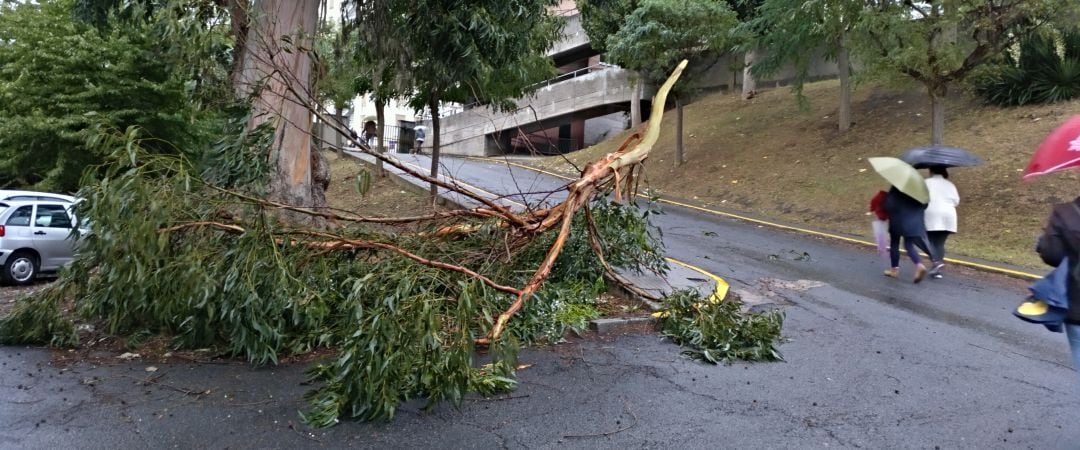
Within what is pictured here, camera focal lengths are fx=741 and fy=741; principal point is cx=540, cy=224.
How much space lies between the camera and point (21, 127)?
1614 cm

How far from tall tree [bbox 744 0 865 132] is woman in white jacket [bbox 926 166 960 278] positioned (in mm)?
5632

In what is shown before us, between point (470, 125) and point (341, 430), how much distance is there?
111 feet

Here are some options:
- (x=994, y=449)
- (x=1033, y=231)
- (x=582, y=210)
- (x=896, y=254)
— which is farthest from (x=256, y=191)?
(x=1033, y=231)

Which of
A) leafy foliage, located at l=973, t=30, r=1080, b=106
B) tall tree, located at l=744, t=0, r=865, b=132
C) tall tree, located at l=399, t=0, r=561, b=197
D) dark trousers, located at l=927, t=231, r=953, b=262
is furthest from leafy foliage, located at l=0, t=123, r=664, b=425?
leafy foliage, located at l=973, t=30, r=1080, b=106

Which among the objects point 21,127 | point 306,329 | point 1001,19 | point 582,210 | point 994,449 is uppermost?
point 1001,19

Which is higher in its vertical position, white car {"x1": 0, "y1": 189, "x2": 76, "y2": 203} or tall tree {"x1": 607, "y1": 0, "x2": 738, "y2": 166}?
tall tree {"x1": 607, "y1": 0, "x2": 738, "y2": 166}

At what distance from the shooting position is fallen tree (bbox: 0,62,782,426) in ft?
15.5

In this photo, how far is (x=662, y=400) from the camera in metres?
5.21

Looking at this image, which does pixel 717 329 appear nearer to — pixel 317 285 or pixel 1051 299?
pixel 1051 299

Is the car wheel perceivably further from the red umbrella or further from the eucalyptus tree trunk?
the red umbrella

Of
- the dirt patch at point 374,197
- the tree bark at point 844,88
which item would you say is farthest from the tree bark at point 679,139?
the dirt patch at point 374,197

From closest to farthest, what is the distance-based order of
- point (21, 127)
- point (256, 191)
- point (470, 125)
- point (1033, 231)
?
point (256, 191) → point (1033, 231) → point (21, 127) → point (470, 125)

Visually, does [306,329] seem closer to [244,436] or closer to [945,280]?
[244,436]

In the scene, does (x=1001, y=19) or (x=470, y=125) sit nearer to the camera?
(x=1001, y=19)
